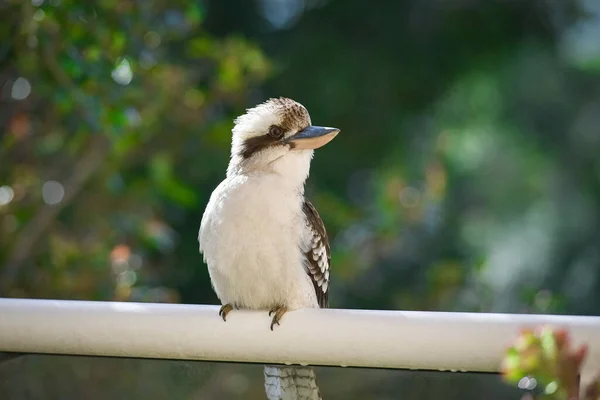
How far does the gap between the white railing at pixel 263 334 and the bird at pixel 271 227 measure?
1.19 feet

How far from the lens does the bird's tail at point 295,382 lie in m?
1.67

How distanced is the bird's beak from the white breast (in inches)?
3.8

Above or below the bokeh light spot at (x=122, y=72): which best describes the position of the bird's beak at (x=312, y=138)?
below

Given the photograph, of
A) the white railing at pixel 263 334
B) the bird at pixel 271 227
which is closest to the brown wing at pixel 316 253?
the bird at pixel 271 227

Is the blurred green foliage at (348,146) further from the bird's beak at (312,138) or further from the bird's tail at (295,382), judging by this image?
the bird's tail at (295,382)

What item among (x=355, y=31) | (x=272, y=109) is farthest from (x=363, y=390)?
(x=355, y=31)

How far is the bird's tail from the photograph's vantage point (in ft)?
5.48

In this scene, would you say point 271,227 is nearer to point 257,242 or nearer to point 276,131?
point 257,242

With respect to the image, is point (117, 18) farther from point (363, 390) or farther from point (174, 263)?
point (174, 263)

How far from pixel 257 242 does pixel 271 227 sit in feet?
0.13

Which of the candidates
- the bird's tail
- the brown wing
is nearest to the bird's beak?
the brown wing

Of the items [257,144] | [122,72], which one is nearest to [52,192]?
[122,72]

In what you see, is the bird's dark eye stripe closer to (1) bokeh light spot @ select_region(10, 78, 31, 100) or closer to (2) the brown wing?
(2) the brown wing

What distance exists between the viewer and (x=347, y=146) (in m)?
4.34
